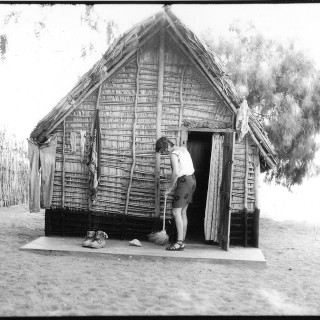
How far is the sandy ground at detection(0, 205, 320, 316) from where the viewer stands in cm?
495

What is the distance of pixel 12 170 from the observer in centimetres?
1398

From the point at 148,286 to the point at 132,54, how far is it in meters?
4.20

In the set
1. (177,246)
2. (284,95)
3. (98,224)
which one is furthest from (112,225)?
(284,95)

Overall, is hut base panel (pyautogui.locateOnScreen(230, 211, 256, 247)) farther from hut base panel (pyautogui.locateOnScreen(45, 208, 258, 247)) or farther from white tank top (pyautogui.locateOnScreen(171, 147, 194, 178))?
white tank top (pyautogui.locateOnScreen(171, 147, 194, 178))

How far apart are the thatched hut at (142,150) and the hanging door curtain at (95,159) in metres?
0.02

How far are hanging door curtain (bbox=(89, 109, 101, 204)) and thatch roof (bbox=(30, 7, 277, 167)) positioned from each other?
1.73ft

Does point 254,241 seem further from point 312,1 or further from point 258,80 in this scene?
point 258,80

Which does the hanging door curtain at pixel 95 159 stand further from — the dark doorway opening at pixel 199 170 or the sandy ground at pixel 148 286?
the dark doorway opening at pixel 199 170

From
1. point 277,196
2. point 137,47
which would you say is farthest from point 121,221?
point 277,196

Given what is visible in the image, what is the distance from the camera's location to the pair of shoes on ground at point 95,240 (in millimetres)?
7523

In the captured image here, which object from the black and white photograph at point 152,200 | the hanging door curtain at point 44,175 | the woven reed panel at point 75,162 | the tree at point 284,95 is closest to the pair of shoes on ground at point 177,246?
the black and white photograph at point 152,200

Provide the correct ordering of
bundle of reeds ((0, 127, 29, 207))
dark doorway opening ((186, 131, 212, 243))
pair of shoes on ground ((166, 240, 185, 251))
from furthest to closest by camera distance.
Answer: bundle of reeds ((0, 127, 29, 207)) < dark doorway opening ((186, 131, 212, 243)) < pair of shoes on ground ((166, 240, 185, 251))

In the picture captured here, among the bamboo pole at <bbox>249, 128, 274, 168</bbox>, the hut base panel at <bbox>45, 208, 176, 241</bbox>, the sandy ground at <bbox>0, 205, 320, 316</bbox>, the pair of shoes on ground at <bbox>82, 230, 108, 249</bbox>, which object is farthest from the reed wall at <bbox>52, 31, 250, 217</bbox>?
the sandy ground at <bbox>0, 205, 320, 316</bbox>

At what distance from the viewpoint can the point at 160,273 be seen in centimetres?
650
